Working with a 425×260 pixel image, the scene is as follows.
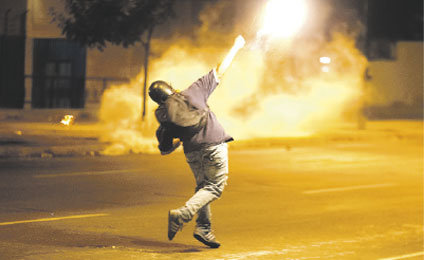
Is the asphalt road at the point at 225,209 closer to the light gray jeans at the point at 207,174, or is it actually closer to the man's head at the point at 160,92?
the light gray jeans at the point at 207,174

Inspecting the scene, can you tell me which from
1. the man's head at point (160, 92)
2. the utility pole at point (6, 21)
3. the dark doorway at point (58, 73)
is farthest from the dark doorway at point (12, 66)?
the man's head at point (160, 92)

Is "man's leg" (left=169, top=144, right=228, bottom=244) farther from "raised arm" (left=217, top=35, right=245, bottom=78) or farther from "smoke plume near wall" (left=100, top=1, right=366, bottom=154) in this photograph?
"smoke plume near wall" (left=100, top=1, right=366, bottom=154)

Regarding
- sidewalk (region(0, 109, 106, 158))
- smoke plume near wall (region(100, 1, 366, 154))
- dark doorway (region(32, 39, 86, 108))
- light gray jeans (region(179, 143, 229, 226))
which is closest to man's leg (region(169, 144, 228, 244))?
light gray jeans (region(179, 143, 229, 226))

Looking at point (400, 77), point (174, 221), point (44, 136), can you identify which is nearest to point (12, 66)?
point (44, 136)

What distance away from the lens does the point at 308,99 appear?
77.3 ft

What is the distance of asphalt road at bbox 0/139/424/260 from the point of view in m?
7.00

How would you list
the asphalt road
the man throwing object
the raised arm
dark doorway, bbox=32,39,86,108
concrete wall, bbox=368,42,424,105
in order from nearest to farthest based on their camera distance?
1. the man throwing object
2. the raised arm
3. the asphalt road
4. dark doorway, bbox=32,39,86,108
5. concrete wall, bbox=368,42,424,105

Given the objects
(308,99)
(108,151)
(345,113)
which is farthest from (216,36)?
(108,151)

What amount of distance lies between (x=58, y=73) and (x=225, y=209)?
17.4 metres

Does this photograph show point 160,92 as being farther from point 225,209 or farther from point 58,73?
point 58,73

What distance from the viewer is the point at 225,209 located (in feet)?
29.9

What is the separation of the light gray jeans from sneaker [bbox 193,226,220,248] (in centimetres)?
20

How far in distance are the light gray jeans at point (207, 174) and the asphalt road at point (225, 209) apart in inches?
18.0

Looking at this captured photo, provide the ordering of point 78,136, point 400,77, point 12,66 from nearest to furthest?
point 78,136, point 12,66, point 400,77
